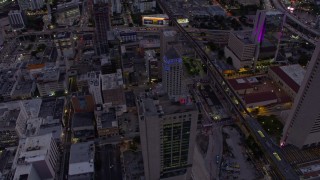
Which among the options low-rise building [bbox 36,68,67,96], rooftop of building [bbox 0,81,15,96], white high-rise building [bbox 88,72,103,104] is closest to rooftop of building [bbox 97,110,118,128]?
white high-rise building [bbox 88,72,103,104]

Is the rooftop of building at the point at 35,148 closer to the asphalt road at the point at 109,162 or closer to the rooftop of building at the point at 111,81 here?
the asphalt road at the point at 109,162

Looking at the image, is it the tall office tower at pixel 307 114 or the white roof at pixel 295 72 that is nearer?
the tall office tower at pixel 307 114

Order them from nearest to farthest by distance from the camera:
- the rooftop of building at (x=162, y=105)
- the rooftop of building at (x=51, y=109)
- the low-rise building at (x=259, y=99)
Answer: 1. the rooftop of building at (x=162, y=105)
2. the rooftop of building at (x=51, y=109)
3. the low-rise building at (x=259, y=99)

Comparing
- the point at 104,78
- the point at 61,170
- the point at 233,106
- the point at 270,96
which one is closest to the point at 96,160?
the point at 61,170

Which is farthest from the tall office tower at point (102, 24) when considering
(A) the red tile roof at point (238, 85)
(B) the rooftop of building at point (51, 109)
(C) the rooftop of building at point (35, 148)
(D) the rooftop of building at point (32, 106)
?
(C) the rooftop of building at point (35, 148)

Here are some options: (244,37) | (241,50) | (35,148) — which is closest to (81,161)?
(35,148)

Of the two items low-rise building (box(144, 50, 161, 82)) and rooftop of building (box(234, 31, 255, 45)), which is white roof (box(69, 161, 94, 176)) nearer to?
low-rise building (box(144, 50, 161, 82))

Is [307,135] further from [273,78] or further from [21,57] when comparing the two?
[21,57]
